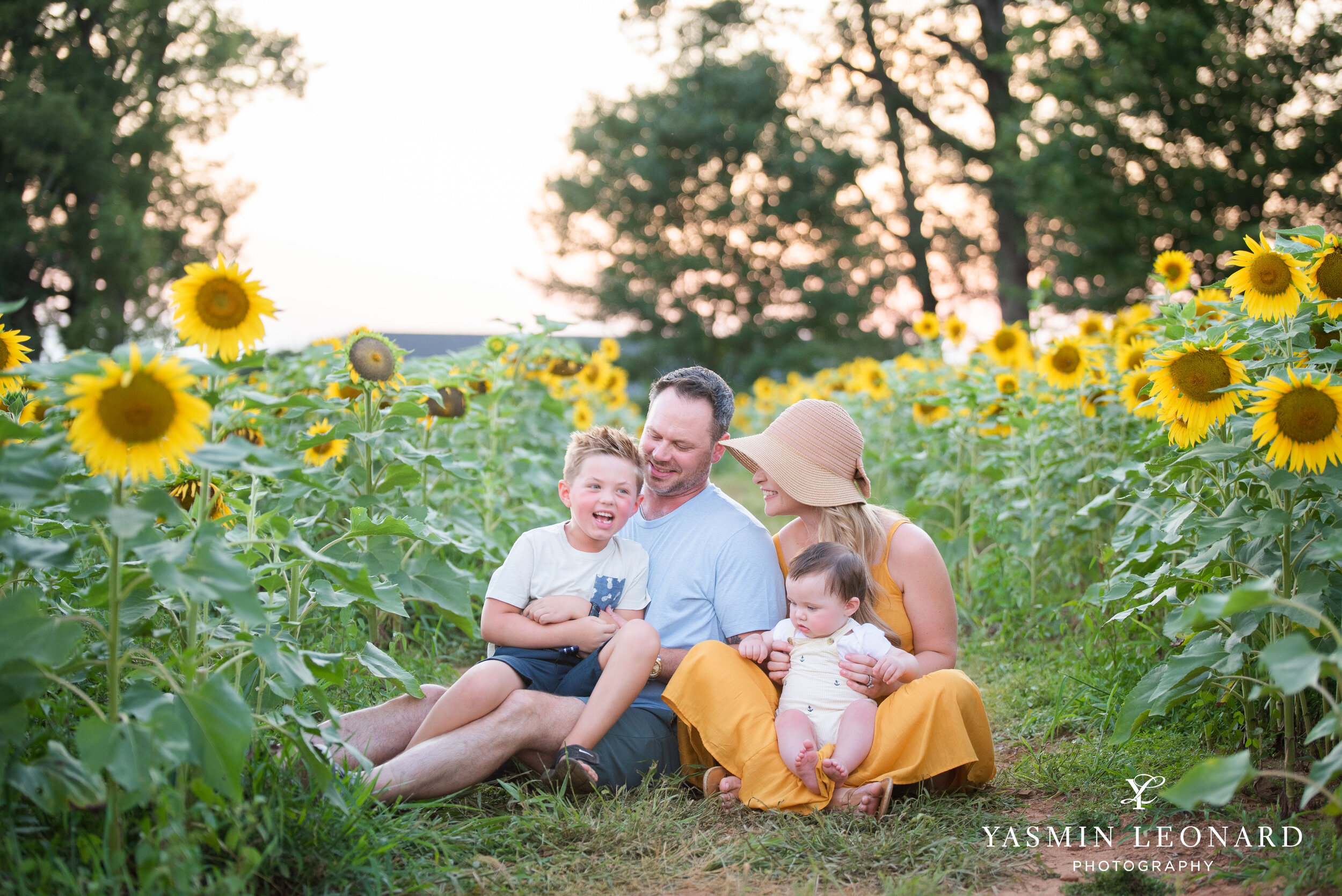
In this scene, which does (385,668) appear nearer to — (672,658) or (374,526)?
(374,526)

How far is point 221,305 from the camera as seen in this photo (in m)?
2.12

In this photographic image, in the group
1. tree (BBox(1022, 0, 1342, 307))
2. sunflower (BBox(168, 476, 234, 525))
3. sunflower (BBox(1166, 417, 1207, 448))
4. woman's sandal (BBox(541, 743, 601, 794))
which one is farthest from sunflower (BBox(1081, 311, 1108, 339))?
tree (BBox(1022, 0, 1342, 307))

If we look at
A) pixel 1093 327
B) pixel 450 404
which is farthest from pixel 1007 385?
pixel 450 404

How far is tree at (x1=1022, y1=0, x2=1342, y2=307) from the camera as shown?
12.6 meters

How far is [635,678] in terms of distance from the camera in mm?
2809

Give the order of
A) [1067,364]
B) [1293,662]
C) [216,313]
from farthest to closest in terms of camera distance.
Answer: [1067,364]
[216,313]
[1293,662]

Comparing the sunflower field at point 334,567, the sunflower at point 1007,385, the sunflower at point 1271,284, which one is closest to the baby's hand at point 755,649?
the sunflower field at point 334,567

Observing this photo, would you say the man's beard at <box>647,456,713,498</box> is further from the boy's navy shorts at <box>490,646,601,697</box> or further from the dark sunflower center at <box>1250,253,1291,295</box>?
the dark sunflower center at <box>1250,253,1291,295</box>

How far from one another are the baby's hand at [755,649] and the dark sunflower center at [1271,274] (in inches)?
61.0

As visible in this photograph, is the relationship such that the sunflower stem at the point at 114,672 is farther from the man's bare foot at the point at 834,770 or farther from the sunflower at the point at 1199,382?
the sunflower at the point at 1199,382

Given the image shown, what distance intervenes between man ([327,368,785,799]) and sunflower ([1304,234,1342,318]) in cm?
157

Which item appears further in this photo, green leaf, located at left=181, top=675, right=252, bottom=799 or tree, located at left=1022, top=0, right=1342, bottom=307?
tree, located at left=1022, top=0, right=1342, bottom=307

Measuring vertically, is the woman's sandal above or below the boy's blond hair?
below

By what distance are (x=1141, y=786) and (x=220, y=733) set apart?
2.35 meters
